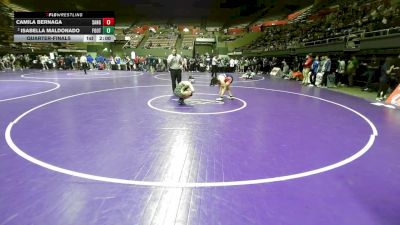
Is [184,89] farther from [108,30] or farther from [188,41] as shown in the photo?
[188,41]

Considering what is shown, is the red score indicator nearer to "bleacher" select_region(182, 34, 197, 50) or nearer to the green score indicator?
the green score indicator

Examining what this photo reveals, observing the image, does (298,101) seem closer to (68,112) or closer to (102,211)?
(68,112)

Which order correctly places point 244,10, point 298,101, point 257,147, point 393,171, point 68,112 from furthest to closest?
point 244,10, point 298,101, point 68,112, point 257,147, point 393,171

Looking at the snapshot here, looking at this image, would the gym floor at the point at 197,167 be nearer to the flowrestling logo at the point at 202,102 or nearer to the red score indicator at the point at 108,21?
the flowrestling logo at the point at 202,102

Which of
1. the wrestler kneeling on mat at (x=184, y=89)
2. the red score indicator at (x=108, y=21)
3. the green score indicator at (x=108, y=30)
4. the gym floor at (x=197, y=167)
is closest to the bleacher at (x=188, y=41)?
the red score indicator at (x=108, y=21)

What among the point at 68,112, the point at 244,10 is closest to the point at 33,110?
the point at 68,112

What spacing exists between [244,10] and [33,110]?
44539mm

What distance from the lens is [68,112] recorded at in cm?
821

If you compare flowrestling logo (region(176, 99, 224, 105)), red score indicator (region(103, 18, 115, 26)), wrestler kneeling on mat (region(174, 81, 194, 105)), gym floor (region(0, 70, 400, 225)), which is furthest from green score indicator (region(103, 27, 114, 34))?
wrestler kneeling on mat (region(174, 81, 194, 105))
